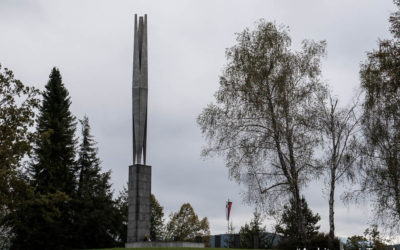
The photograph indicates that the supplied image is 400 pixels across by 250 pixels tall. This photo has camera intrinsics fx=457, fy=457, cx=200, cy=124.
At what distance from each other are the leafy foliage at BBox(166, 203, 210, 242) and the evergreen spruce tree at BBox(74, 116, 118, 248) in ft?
92.4

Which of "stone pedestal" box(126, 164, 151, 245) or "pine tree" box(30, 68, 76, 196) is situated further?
"pine tree" box(30, 68, 76, 196)

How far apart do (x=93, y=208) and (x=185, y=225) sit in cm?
3215

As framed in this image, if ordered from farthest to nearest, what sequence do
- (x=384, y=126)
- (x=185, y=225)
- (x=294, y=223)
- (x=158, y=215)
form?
(x=185, y=225) < (x=158, y=215) < (x=294, y=223) < (x=384, y=126)

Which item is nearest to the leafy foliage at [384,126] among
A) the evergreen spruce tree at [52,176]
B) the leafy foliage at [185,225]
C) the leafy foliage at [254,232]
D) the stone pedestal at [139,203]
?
→ the stone pedestal at [139,203]

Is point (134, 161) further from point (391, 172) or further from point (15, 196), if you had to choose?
point (391, 172)

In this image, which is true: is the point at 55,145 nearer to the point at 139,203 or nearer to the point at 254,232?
the point at 139,203

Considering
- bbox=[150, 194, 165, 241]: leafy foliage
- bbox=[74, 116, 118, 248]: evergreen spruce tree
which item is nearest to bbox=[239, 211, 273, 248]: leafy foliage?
bbox=[150, 194, 165, 241]: leafy foliage

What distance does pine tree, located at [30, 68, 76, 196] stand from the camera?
41062 mm

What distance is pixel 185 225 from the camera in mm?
71375

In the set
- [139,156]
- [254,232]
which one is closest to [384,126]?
[139,156]

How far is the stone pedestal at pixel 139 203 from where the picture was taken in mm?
29656

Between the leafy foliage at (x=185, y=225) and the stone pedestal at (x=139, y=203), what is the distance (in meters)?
40.9

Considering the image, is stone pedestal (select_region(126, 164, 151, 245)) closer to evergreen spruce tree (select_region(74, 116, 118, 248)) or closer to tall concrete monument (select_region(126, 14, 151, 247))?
tall concrete monument (select_region(126, 14, 151, 247))

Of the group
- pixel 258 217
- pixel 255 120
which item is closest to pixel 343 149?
pixel 255 120
